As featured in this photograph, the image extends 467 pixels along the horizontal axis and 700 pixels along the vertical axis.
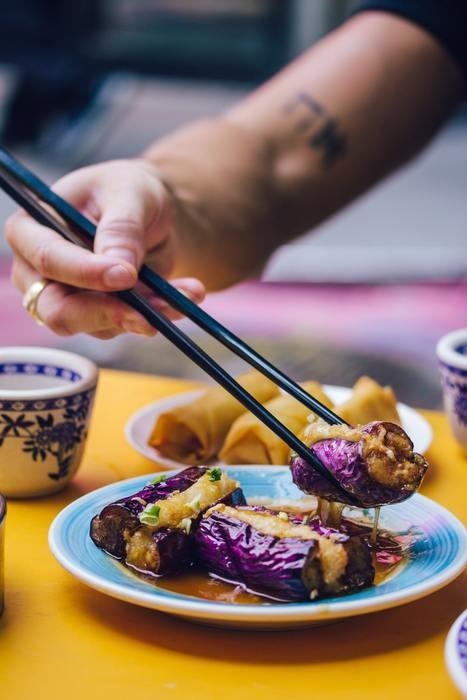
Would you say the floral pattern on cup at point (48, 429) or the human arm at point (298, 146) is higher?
the human arm at point (298, 146)

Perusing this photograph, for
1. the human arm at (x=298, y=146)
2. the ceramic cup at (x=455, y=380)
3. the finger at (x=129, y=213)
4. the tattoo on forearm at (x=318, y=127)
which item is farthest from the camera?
the tattoo on forearm at (x=318, y=127)

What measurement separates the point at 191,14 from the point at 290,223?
557 cm

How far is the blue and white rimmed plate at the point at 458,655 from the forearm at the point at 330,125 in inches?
53.3

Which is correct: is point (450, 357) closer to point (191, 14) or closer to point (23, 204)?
point (23, 204)

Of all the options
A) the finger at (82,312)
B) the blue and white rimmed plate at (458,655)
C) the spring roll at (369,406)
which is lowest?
the spring roll at (369,406)

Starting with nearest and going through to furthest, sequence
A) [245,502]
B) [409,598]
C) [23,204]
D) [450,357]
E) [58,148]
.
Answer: [409,598] < [245,502] < [23,204] < [450,357] < [58,148]

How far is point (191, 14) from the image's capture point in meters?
7.51

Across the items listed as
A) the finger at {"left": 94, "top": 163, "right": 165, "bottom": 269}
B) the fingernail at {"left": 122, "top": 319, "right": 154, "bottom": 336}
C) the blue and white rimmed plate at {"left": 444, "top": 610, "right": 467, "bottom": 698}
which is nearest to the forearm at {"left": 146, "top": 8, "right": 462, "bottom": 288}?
the finger at {"left": 94, "top": 163, "right": 165, "bottom": 269}

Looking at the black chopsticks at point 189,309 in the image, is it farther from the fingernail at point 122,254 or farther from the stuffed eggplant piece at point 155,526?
the stuffed eggplant piece at point 155,526

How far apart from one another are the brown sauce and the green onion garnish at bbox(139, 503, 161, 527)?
0.06m

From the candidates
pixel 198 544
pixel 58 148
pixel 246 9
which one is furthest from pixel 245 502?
pixel 246 9

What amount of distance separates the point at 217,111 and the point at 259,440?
22.1ft

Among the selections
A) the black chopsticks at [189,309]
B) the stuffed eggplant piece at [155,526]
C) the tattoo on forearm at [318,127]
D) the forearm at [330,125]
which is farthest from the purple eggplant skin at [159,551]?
the tattoo on forearm at [318,127]

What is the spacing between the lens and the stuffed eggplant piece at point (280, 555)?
1.05 meters
